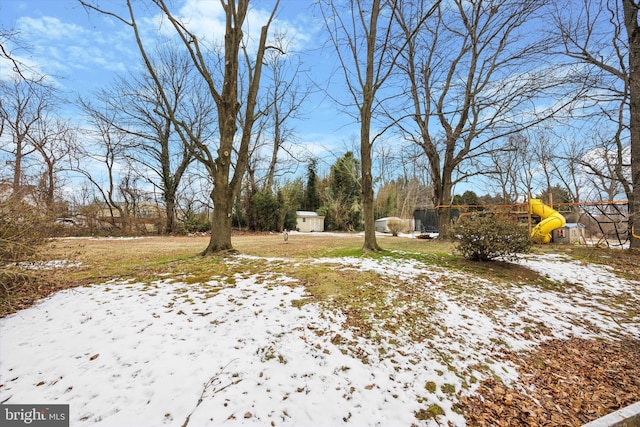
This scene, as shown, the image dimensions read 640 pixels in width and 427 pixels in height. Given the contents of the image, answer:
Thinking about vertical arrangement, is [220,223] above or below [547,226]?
above

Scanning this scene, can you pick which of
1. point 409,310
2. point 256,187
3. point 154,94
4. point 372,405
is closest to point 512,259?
point 409,310

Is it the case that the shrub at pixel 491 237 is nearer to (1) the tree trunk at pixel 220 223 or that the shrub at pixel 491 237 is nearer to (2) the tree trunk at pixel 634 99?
(2) the tree trunk at pixel 634 99

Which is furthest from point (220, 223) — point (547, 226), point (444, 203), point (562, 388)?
point (547, 226)

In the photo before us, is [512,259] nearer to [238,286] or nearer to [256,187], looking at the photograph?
[238,286]

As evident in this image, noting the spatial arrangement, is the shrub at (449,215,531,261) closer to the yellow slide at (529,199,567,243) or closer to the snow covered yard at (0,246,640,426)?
the snow covered yard at (0,246,640,426)

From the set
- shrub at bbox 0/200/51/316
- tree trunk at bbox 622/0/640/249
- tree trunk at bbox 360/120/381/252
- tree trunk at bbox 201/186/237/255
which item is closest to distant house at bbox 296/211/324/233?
tree trunk at bbox 360/120/381/252

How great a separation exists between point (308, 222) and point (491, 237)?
19457 mm

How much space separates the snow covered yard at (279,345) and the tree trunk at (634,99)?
4.83 m

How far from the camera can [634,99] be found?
299 inches

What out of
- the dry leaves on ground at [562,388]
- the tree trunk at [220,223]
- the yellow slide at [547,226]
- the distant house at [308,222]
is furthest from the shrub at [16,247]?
the distant house at [308,222]

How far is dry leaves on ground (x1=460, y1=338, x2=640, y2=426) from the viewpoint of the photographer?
6.78 feet

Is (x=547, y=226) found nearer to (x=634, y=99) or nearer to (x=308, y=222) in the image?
(x=634, y=99)

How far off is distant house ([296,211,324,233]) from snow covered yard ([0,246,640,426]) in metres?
19.7

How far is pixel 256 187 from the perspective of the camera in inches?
868
